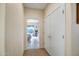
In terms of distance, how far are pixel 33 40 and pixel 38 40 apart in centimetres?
16

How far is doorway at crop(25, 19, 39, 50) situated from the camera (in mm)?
1809

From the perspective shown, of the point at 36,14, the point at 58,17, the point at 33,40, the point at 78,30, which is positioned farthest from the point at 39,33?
the point at 78,30

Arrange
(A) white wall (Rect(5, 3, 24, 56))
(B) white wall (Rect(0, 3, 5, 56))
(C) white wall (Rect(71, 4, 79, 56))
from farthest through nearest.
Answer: (C) white wall (Rect(71, 4, 79, 56)), (A) white wall (Rect(5, 3, 24, 56)), (B) white wall (Rect(0, 3, 5, 56))

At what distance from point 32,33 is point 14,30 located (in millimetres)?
276

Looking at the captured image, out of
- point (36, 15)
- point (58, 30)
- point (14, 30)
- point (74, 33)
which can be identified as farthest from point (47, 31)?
point (14, 30)

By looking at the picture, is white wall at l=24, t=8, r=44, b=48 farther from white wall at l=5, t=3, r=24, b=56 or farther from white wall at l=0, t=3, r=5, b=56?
white wall at l=0, t=3, r=5, b=56

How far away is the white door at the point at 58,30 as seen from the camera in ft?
6.48

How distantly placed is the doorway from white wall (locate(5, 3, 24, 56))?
0.32 feet

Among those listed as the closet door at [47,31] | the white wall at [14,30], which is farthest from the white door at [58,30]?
the white wall at [14,30]

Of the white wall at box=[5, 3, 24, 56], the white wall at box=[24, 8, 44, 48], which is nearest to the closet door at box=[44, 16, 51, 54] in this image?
the white wall at box=[24, 8, 44, 48]

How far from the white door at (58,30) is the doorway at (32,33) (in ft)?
1.16

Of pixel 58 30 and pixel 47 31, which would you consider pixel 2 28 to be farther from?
pixel 58 30

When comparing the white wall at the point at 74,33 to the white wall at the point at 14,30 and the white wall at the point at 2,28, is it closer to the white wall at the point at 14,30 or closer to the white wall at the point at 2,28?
the white wall at the point at 14,30

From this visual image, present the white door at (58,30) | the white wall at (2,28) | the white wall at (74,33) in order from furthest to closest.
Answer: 1. the white door at (58,30)
2. the white wall at (74,33)
3. the white wall at (2,28)
